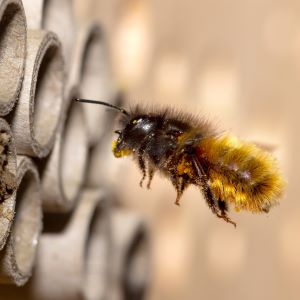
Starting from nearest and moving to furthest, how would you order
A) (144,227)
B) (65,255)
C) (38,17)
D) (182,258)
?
1. (38,17)
2. (65,255)
3. (144,227)
4. (182,258)

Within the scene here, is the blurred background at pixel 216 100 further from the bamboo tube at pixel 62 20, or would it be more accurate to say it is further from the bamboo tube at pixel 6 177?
the bamboo tube at pixel 6 177

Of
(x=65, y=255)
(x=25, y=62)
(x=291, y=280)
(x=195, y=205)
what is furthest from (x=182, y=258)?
(x=25, y=62)

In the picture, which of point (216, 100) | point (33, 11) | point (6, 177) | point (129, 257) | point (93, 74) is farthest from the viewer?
point (216, 100)

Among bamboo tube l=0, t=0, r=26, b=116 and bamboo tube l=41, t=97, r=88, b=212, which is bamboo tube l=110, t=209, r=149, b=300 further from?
bamboo tube l=0, t=0, r=26, b=116

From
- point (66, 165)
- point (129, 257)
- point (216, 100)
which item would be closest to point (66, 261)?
point (66, 165)

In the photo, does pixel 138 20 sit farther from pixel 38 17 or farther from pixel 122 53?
pixel 38 17

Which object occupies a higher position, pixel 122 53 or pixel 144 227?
pixel 122 53

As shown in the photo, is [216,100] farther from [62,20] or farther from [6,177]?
[6,177]

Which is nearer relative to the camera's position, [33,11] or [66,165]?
[33,11]
